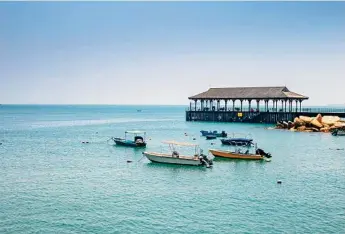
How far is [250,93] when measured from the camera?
103188 millimetres

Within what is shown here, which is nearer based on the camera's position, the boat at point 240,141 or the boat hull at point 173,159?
the boat hull at point 173,159

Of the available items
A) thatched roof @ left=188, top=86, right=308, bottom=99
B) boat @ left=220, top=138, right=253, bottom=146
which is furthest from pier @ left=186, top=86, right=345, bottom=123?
boat @ left=220, top=138, right=253, bottom=146

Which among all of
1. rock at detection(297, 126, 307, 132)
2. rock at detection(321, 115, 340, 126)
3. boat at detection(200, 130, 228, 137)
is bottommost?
boat at detection(200, 130, 228, 137)

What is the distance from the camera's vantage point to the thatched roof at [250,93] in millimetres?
98000

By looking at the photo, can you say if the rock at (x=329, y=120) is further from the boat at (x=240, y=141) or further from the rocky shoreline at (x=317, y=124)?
the boat at (x=240, y=141)

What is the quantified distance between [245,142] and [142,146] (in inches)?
600

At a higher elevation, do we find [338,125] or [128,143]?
[338,125]

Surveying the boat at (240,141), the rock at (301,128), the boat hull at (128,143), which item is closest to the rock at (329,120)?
the rock at (301,128)

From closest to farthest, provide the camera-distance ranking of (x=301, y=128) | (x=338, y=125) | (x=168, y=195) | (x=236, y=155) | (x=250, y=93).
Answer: (x=168, y=195) → (x=236, y=155) → (x=338, y=125) → (x=301, y=128) → (x=250, y=93)

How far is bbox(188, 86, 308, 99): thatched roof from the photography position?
322ft

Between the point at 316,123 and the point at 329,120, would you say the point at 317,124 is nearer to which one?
the point at 316,123

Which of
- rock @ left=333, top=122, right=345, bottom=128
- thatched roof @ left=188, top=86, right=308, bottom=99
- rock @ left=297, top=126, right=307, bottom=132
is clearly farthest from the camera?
thatched roof @ left=188, top=86, right=308, bottom=99

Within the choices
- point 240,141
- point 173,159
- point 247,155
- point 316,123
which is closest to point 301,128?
point 316,123

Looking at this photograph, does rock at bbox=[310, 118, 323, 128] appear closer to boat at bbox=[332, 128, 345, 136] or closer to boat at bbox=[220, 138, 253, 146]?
boat at bbox=[332, 128, 345, 136]
